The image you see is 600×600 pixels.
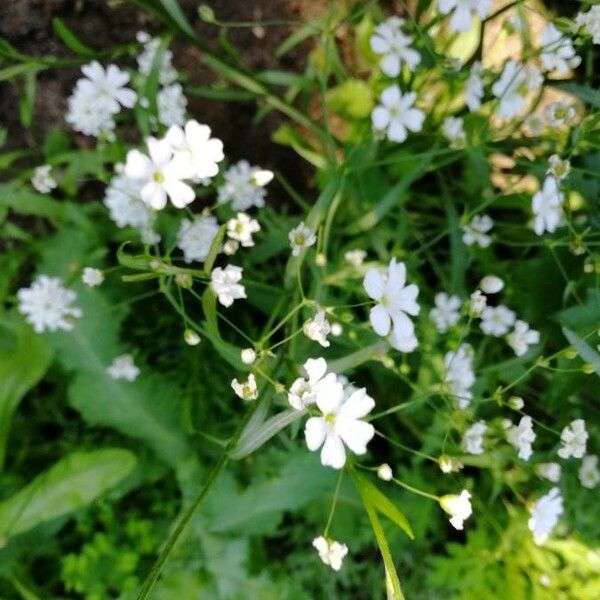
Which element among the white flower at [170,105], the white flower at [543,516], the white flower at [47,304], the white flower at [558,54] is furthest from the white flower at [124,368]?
the white flower at [558,54]

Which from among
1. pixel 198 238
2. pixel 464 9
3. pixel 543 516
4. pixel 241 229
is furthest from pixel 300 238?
pixel 543 516

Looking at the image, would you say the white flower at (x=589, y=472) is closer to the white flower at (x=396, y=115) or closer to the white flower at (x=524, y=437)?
the white flower at (x=524, y=437)

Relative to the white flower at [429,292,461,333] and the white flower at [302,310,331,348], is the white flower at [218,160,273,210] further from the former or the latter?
the white flower at [302,310,331,348]

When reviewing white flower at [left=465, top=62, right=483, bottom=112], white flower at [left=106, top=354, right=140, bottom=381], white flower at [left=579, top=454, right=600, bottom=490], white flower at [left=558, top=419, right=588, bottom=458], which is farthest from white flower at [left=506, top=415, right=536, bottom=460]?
white flower at [left=106, top=354, right=140, bottom=381]

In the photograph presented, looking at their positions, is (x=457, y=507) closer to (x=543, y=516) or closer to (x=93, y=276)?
(x=543, y=516)

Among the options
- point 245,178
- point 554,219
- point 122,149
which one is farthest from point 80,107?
point 554,219

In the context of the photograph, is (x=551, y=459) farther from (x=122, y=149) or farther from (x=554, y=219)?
(x=122, y=149)
